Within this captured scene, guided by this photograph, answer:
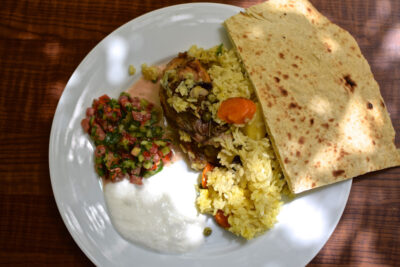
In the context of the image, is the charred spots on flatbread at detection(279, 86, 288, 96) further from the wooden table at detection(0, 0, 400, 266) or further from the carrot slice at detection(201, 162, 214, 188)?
the wooden table at detection(0, 0, 400, 266)

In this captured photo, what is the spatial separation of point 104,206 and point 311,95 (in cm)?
219

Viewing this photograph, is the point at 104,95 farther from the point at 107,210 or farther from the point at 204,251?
the point at 204,251

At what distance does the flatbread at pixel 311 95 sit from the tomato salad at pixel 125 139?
1.10 m

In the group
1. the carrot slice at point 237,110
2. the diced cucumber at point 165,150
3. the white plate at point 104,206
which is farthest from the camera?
the diced cucumber at point 165,150

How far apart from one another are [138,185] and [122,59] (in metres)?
1.26

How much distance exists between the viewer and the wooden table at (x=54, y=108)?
3.21 meters

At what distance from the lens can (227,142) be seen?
9.44ft

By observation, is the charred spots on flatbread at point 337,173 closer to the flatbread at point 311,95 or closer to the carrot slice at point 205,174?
the flatbread at point 311,95

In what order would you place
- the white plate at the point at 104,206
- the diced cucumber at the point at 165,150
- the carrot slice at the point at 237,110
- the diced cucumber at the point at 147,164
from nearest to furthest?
1. the carrot slice at the point at 237,110
2. the white plate at the point at 104,206
3. the diced cucumber at the point at 147,164
4. the diced cucumber at the point at 165,150

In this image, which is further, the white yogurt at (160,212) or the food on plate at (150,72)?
the food on plate at (150,72)

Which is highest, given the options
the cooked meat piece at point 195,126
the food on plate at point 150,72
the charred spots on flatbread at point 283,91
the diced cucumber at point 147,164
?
the charred spots on flatbread at point 283,91

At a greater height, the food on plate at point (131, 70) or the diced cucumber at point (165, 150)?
the food on plate at point (131, 70)

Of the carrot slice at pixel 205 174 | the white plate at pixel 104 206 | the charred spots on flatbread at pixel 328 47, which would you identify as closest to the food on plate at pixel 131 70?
the white plate at pixel 104 206

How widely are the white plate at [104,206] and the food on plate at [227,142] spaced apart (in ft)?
0.67
